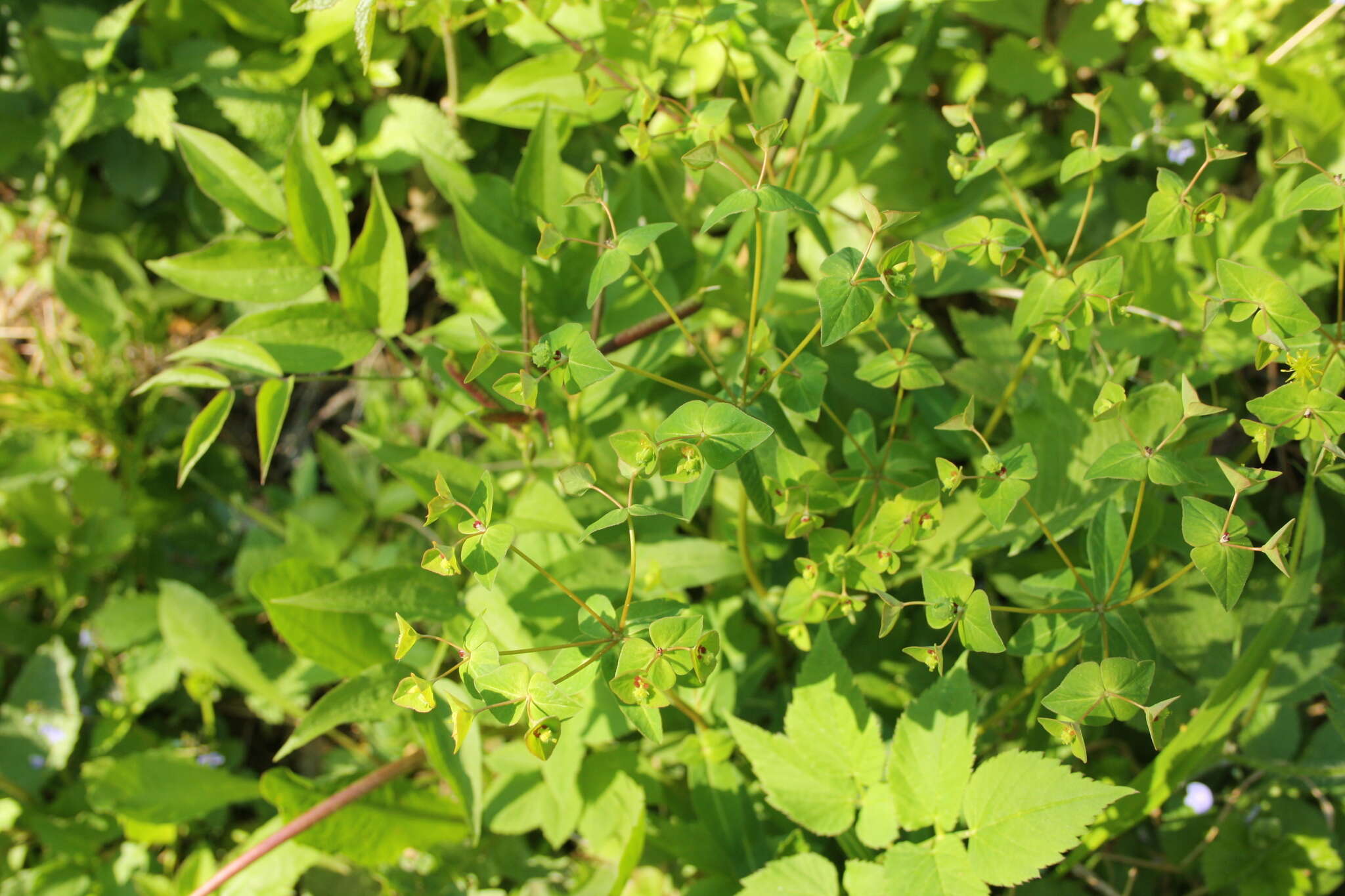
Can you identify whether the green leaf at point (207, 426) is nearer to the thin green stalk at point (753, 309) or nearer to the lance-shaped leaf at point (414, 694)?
the lance-shaped leaf at point (414, 694)

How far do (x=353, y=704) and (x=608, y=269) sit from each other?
90 cm

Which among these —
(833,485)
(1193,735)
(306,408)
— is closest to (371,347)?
(833,485)

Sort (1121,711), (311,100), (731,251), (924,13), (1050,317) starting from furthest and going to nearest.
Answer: (311,100), (924,13), (731,251), (1050,317), (1121,711)

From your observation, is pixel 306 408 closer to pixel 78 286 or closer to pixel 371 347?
pixel 78 286

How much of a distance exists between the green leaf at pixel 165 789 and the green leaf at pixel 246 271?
1.08 m

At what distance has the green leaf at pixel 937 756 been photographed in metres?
1.32

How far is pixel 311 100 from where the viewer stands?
210 cm

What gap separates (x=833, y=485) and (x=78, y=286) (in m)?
2.09

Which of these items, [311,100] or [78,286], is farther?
[78,286]

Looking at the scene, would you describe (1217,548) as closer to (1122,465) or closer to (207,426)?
(1122,465)

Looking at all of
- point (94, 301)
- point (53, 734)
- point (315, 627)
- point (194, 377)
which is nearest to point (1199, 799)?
point (315, 627)

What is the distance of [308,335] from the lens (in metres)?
1.55

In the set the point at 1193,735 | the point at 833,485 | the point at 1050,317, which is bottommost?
the point at 1193,735

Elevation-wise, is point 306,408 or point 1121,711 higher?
point 1121,711
